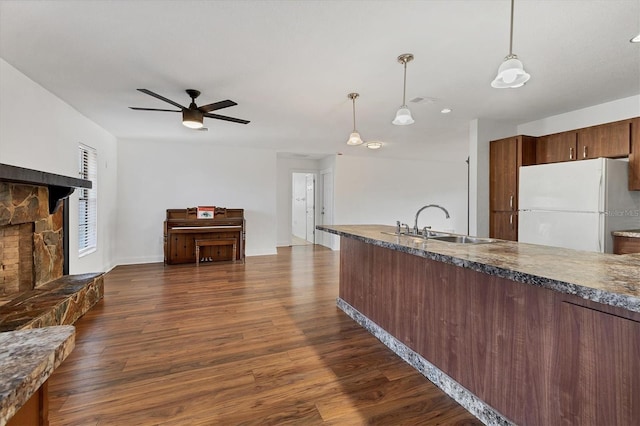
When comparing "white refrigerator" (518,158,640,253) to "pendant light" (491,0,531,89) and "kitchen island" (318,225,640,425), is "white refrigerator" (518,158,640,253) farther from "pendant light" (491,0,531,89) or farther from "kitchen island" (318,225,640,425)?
"pendant light" (491,0,531,89)

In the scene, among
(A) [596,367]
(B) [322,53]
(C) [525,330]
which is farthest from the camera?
(B) [322,53]

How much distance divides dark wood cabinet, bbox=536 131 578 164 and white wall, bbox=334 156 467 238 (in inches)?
155

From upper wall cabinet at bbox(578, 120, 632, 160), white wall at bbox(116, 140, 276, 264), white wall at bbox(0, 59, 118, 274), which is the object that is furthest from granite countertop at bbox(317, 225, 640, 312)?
white wall at bbox(116, 140, 276, 264)

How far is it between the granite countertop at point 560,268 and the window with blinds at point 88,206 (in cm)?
453

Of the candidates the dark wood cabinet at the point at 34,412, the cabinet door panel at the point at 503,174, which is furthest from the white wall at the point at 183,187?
the dark wood cabinet at the point at 34,412

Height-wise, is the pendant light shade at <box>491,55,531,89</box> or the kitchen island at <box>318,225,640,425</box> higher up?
the pendant light shade at <box>491,55,531,89</box>

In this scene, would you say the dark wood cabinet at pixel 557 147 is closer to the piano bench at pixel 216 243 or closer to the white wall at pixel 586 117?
the white wall at pixel 586 117

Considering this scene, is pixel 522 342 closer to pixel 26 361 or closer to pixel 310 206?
pixel 26 361

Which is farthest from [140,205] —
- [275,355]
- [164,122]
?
[275,355]

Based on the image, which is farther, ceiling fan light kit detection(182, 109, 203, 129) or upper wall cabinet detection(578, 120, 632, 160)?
upper wall cabinet detection(578, 120, 632, 160)

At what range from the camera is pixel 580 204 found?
3219 mm

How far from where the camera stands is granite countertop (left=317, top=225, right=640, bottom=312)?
985 mm

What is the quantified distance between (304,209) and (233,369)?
7.27m

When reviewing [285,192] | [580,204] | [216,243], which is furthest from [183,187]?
[580,204]
